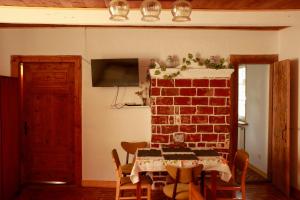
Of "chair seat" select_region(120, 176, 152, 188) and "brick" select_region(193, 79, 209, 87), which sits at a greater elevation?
"brick" select_region(193, 79, 209, 87)

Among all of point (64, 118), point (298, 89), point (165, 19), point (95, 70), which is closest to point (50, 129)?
point (64, 118)

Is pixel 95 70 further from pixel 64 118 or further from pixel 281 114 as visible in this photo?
pixel 281 114

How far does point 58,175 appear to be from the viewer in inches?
196

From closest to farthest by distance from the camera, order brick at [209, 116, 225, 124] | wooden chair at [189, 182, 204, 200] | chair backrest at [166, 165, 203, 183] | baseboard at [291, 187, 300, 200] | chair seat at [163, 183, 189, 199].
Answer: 1. wooden chair at [189, 182, 204, 200]
2. chair backrest at [166, 165, 203, 183]
3. chair seat at [163, 183, 189, 199]
4. baseboard at [291, 187, 300, 200]
5. brick at [209, 116, 225, 124]

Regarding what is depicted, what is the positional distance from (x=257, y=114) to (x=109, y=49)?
2.70 meters

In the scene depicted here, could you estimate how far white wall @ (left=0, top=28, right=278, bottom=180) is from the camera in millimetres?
4801

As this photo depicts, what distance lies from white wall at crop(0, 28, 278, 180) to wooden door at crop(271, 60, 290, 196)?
1.67 feet

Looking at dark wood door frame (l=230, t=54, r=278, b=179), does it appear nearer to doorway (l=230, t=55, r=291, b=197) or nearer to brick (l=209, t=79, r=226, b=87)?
doorway (l=230, t=55, r=291, b=197)

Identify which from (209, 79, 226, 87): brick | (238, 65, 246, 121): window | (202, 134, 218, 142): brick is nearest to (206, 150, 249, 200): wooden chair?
(202, 134, 218, 142): brick

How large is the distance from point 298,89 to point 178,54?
1.70 m

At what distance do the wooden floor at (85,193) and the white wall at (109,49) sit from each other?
0.97 ft

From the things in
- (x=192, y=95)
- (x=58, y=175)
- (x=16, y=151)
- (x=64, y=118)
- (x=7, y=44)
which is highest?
(x=7, y=44)

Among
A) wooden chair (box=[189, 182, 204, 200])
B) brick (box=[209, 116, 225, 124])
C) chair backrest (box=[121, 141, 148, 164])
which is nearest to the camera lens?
wooden chair (box=[189, 182, 204, 200])

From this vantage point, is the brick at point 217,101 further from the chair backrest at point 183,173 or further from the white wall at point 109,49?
the chair backrest at point 183,173
